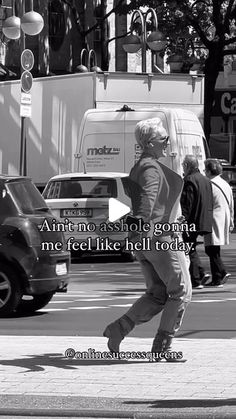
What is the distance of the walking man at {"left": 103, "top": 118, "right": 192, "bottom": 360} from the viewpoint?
356 inches

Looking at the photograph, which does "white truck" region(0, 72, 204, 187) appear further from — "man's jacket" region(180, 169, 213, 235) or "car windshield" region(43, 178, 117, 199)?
"man's jacket" region(180, 169, 213, 235)

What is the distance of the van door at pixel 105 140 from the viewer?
25547 mm

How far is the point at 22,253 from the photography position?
1302cm

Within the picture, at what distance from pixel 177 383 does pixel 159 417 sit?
3.60 feet

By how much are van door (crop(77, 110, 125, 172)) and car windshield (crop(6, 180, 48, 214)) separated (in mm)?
11850

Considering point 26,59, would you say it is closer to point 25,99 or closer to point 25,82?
point 25,82

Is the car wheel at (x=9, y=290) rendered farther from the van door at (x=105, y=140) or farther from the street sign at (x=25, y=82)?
the van door at (x=105, y=140)

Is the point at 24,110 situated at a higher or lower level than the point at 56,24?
lower

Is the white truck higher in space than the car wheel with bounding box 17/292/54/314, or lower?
higher

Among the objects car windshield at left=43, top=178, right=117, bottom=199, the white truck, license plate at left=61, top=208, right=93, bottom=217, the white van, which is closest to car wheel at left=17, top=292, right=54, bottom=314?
license plate at left=61, top=208, right=93, bottom=217

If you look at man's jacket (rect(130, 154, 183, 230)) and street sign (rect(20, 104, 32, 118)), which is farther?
street sign (rect(20, 104, 32, 118))

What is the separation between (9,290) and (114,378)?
469 centimetres

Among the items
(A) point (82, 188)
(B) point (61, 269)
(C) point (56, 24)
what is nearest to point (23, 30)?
(A) point (82, 188)

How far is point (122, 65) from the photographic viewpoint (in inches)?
2152
